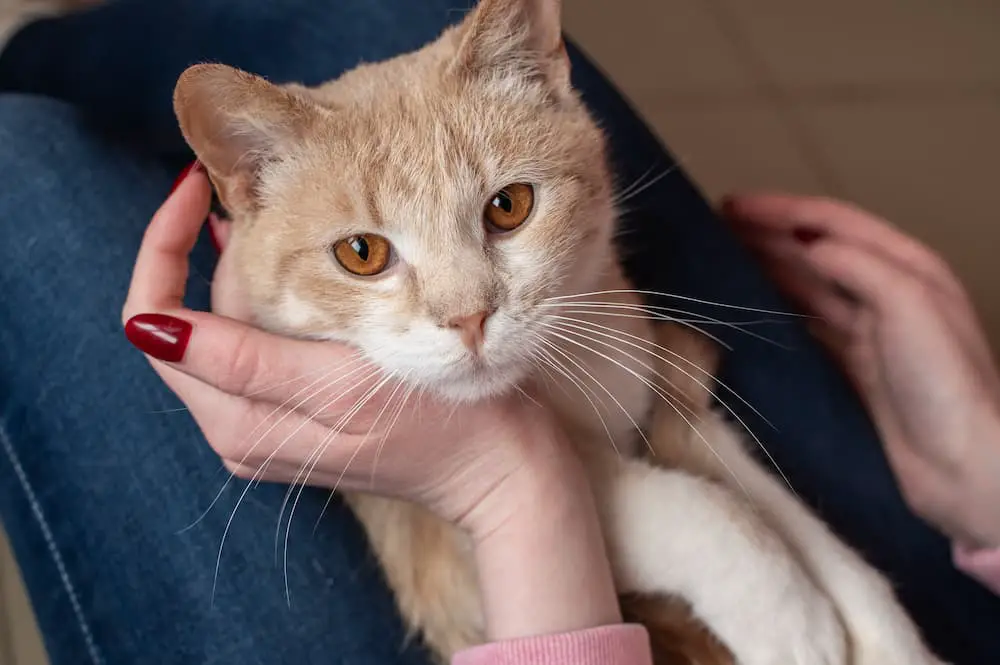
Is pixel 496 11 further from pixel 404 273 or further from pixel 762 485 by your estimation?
pixel 762 485

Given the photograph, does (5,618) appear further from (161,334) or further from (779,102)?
(779,102)

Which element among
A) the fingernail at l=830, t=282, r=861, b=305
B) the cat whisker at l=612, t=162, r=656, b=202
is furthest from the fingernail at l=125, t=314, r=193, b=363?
the fingernail at l=830, t=282, r=861, b=305

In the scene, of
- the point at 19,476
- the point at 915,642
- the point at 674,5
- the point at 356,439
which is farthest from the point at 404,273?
the point at 674,5

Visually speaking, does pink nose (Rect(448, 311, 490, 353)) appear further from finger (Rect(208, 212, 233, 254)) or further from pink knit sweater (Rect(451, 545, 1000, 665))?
finger (Rect(208, 212, 233, 254))

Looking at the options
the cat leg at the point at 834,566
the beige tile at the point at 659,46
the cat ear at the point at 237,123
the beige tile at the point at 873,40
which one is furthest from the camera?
the beige tile at the point at 873,40

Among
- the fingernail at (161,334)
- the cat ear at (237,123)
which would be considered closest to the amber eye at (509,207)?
the cat ear at (237,123)

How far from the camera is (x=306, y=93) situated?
1.07 meters

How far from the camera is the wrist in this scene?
1031 mm

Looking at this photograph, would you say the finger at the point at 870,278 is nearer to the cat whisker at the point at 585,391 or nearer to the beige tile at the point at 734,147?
the cat whisker at the point at 585,391

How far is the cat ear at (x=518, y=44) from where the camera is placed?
3.24ft

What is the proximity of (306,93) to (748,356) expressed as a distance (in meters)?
0.80

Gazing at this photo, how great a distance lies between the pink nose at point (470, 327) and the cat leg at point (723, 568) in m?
0.32

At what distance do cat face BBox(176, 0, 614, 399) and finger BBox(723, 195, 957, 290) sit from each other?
0.55 metres

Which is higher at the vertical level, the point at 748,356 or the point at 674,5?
the point at 674,5
